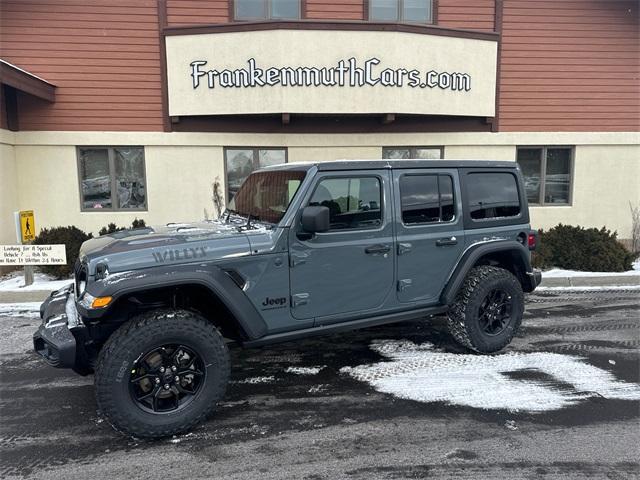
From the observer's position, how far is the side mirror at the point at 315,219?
11.2ft

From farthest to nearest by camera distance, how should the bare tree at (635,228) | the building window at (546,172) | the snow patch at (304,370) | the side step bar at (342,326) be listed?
the building window at (546,172) → the bare tree at (635,228) → the snow patch at (304,370) → the side step bar at (342,326)

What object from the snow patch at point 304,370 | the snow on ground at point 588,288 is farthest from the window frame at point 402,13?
the snow patch at point 304,370

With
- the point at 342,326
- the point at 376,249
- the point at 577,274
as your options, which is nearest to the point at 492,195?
the point at 376,249

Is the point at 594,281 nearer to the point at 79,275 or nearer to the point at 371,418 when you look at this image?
the point at 371,418

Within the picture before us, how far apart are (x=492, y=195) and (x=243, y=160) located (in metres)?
6.56

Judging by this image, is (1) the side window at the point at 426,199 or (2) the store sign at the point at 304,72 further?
(2) the store sign at the point at 304,72

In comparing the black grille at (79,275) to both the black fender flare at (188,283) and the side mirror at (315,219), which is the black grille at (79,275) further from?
the side mirror at (315,219)

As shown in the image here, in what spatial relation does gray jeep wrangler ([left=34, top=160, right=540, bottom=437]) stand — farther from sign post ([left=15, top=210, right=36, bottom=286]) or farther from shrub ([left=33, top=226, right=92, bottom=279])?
shrub ([left=33, top=226, right=92, bottom=279])

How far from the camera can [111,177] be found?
9812 millimetres

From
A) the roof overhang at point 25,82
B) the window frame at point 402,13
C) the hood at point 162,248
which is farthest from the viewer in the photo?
the window frame at point 402,13

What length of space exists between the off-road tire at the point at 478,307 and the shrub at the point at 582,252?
4358 mm

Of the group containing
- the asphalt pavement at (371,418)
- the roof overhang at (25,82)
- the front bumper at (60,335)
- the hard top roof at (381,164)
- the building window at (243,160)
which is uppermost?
the roof overhang at (25,82)

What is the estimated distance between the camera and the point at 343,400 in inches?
147

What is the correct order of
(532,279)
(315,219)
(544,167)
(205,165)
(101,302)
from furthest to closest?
1. (544,167)
2. (205,165)
3. (532,279)
4. (315,219)
5. (101,302)
